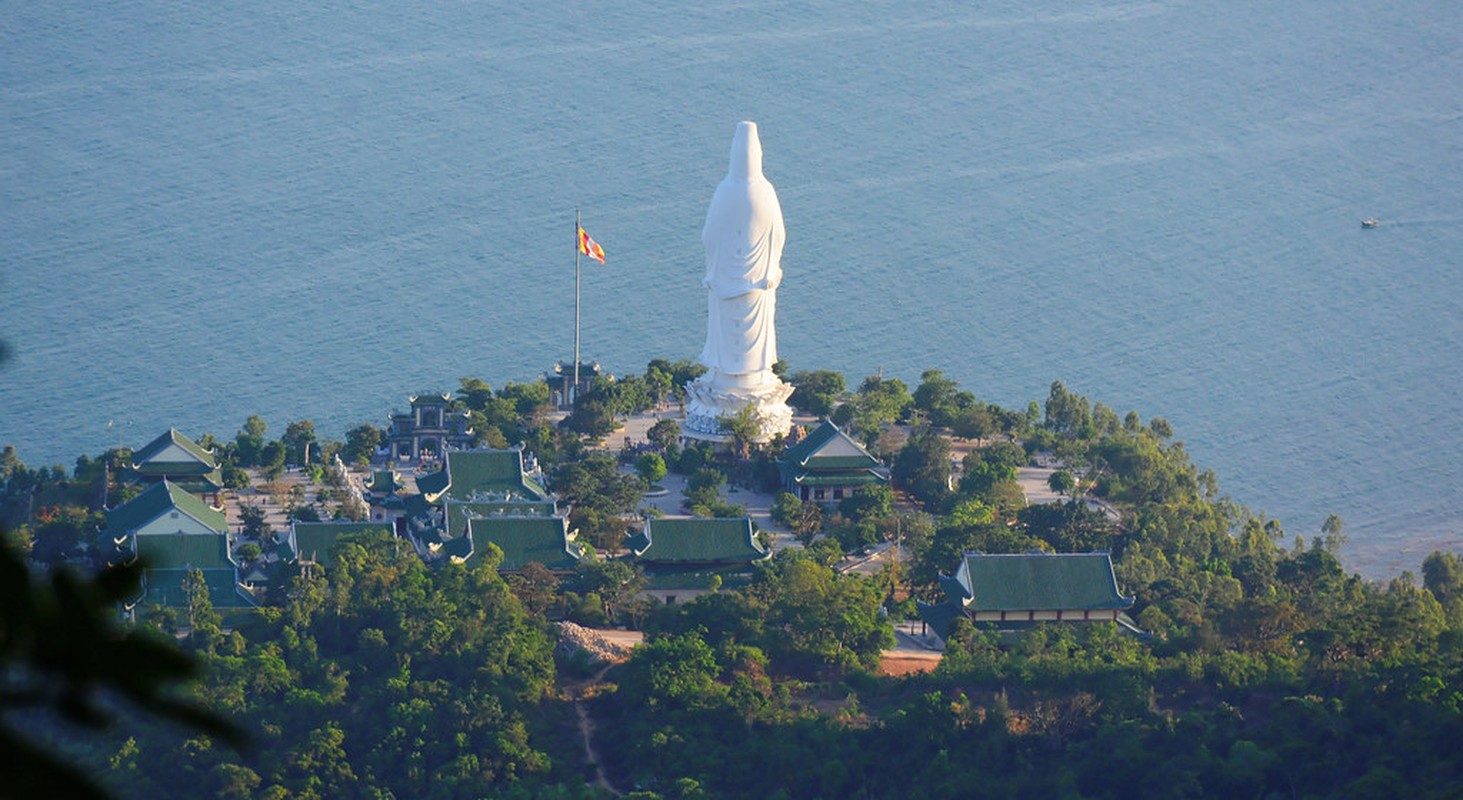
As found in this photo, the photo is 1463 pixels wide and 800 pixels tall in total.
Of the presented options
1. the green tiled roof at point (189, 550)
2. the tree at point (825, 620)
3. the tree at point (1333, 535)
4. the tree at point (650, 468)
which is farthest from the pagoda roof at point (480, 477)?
the tree at point (1333, 535)

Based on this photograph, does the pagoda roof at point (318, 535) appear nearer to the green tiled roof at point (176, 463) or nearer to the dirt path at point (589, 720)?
the green tiled roof at point (176, 463)

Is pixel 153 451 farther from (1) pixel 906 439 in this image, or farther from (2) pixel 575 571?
(1) pixel 906 439

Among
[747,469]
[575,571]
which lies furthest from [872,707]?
[747,469]

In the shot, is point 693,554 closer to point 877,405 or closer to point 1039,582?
point 1039,582

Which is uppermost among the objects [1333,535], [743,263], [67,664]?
[67,664]

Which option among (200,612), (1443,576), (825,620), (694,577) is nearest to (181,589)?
(200,612)

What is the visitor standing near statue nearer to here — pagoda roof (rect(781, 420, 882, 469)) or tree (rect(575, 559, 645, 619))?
pagoda roof (rect(781, 420, 882, 469))
